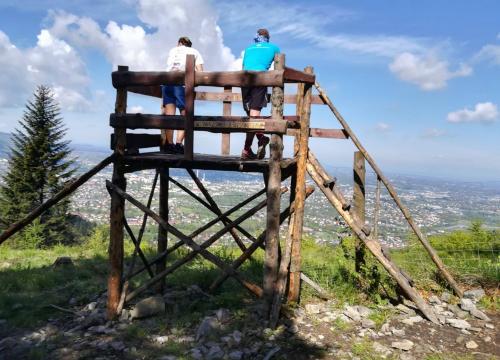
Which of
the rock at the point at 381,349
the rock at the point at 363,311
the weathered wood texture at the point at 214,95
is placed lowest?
the rock at the point at 381,349

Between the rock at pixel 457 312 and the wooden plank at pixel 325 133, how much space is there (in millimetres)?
3252

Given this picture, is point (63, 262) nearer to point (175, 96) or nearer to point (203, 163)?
point (175, 96)

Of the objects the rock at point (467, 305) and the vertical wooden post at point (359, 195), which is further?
the vertical wooden post at point (359, 195)

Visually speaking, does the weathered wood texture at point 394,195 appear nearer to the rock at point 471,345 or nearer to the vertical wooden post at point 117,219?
the rock at point 471,345

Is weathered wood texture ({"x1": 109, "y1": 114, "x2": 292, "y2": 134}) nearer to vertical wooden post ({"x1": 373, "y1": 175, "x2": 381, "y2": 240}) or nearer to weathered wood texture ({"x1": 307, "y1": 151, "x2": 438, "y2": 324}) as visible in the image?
weathered wood texture ({"x1": 307, "y1": 151, "x2": 438, "y2": 324})

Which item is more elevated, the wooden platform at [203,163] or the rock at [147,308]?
the wooden platform at [203,163]

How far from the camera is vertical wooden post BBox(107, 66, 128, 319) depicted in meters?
5.78

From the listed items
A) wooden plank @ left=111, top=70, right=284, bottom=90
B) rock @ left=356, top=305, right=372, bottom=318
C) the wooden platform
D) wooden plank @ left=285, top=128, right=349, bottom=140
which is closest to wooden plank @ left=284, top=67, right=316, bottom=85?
wooden plank @ left=111, top=70, right=284, bottom=90

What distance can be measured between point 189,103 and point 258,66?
1.37 meters

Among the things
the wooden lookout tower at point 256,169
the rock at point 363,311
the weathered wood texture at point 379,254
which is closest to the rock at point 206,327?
the wooden lookout tower at point 256,169

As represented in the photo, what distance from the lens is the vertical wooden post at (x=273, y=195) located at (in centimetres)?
524

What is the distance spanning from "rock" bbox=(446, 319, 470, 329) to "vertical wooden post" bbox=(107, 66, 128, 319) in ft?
16.6

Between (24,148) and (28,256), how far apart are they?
55.4 feet

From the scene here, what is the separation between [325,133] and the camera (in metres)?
7.14
